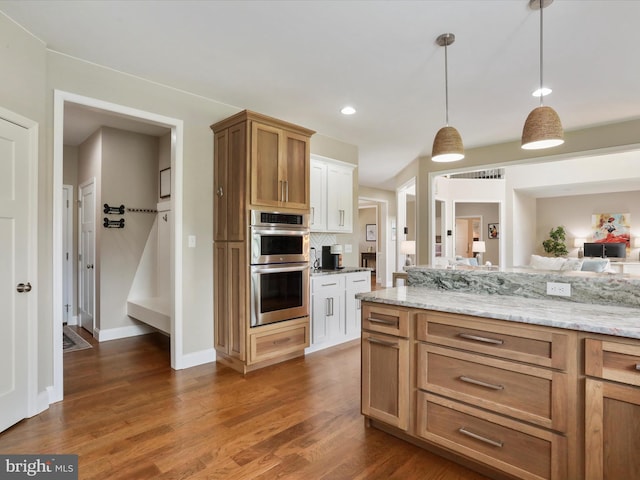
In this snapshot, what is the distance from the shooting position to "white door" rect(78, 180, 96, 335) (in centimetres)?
475

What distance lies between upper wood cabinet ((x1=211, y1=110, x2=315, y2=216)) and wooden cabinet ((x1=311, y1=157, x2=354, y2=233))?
70 centimetres

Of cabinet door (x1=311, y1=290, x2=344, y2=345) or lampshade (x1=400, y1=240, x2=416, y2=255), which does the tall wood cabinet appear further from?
lampshade (x1=400, y1=240, x2=416, y2=255)

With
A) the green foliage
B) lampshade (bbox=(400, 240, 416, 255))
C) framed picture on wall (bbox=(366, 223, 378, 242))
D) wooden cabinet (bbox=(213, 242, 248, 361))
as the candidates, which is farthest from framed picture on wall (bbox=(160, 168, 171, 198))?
the green foliage

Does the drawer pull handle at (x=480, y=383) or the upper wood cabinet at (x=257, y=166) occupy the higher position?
the upper wood cabinet at (x=257, y=166)

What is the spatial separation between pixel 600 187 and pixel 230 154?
947 cm

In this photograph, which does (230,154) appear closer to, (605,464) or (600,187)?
(605,464)

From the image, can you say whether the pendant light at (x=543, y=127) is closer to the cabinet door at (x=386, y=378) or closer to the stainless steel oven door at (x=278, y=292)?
the cabinet door at (x=386, y=378)

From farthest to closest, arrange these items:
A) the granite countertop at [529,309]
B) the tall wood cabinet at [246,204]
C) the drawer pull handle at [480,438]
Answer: the tall wood cabinet at [246,204], the drawer pull handle at [480,438], the granite countertop at [529,309]

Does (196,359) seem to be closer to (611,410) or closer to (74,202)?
(611,410)

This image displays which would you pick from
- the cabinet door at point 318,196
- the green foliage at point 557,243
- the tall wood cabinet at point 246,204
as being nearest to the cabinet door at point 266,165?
the tall wood cabinet at point 246,204

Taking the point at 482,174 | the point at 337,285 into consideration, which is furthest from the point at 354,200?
the point at 482,174

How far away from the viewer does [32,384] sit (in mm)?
2525

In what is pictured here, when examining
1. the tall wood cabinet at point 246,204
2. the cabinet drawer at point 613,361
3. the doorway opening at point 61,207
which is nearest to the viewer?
the cabinet drawer at point 613,361

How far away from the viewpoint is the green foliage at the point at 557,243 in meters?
10.0
